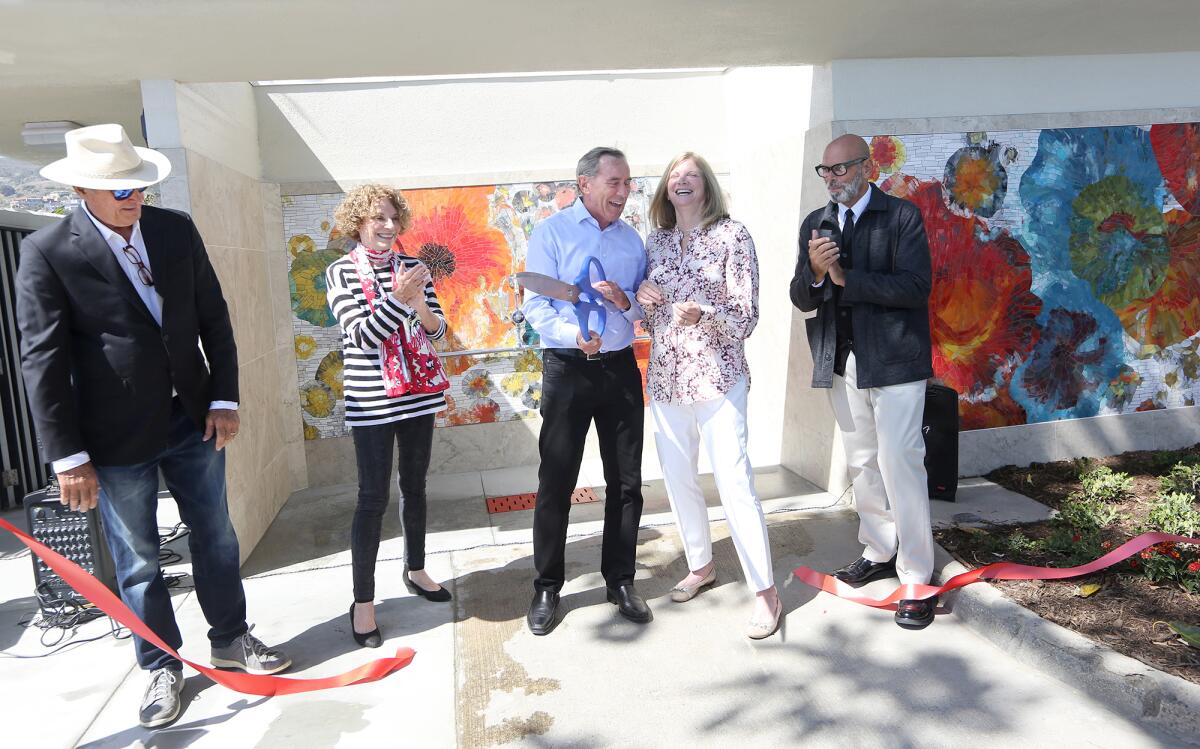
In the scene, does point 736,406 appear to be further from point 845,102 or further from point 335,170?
point 335,170

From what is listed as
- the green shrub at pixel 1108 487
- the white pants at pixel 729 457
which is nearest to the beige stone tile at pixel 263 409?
the white pants at pixel 729 457

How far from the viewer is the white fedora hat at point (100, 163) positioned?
2990 mm

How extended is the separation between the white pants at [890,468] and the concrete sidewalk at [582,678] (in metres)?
0.26

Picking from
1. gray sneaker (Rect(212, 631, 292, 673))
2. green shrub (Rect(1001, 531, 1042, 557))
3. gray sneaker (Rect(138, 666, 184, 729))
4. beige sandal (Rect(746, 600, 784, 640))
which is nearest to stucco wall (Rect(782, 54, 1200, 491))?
green shrub (Rect(1001, 531, 1042, 557))

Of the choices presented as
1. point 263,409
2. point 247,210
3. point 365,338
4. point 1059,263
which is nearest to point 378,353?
point 365,338

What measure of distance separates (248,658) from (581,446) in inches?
65.5

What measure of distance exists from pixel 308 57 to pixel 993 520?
4.52 m

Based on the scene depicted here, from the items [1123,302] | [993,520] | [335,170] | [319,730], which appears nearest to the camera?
[319,730]

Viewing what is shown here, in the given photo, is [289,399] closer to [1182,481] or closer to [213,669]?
[213,669]

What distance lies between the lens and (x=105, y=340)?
3086 mm

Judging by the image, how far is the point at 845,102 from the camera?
513 centimetres

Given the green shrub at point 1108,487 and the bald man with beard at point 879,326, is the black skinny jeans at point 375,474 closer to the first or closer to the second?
the bald man with beard at point 879,326

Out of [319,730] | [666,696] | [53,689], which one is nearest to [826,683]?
[666,696]

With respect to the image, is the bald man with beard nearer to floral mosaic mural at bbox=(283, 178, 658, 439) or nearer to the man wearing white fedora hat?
the man wearing white fedora hat
